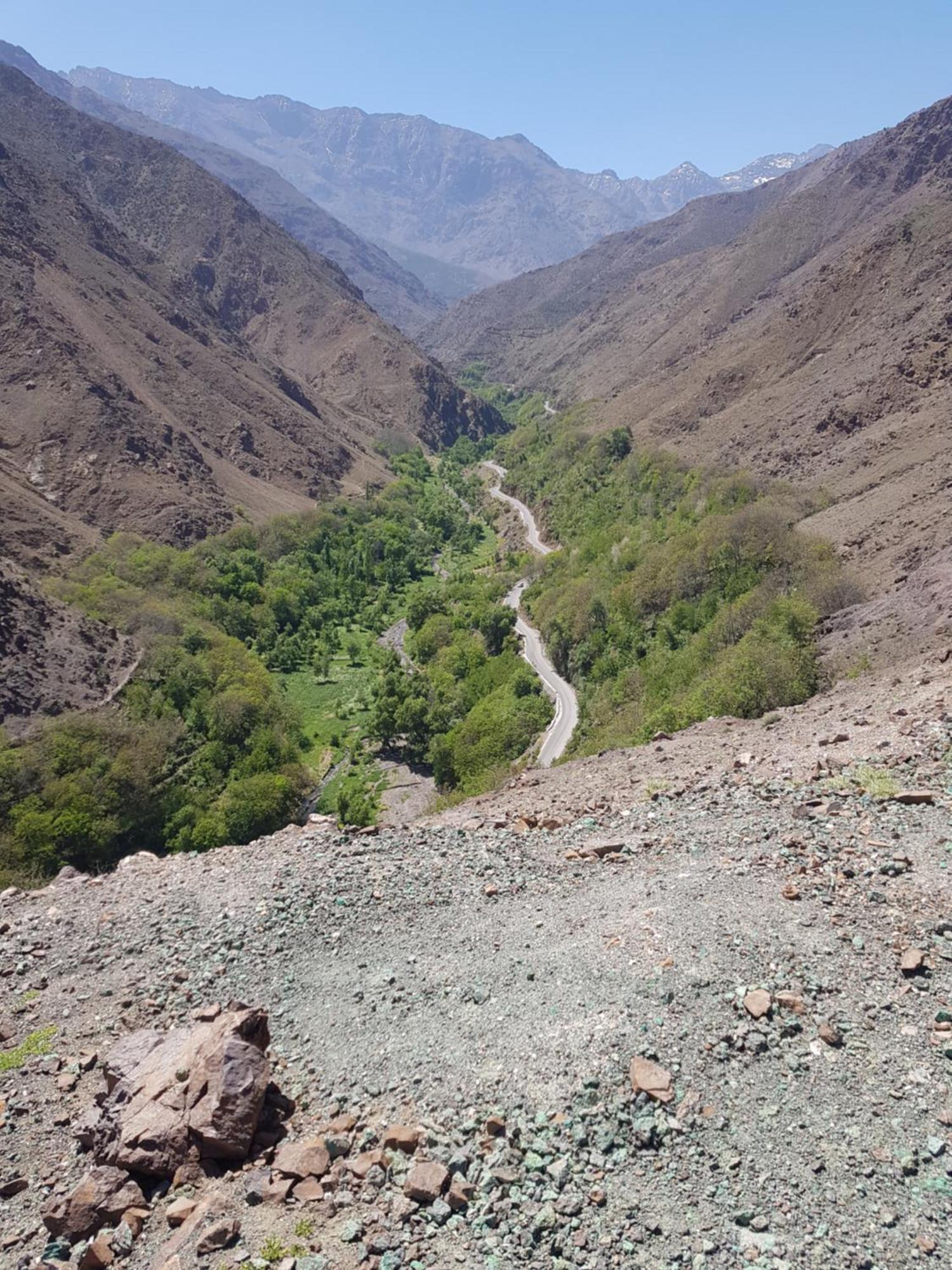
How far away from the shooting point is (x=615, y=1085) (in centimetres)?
761

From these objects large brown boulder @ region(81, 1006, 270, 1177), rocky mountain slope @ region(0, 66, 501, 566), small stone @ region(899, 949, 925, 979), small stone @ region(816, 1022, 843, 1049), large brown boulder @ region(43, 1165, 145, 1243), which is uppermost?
rocky mountain slope @ region(0, 66, 501, 566)

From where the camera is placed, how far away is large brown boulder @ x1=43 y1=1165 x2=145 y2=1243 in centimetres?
733

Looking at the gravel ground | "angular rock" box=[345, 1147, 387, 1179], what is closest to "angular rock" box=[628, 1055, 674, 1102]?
the gravel ground

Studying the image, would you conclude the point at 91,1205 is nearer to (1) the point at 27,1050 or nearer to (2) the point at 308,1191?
(2) the point at 308,1191

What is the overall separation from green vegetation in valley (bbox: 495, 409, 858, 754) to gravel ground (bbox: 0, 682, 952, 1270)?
389 inches

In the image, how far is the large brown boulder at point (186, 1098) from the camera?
7.60 metres

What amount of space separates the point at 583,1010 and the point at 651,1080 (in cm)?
123

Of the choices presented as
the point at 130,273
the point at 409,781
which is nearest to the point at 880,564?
the point at 409,781

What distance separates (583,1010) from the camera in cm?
864

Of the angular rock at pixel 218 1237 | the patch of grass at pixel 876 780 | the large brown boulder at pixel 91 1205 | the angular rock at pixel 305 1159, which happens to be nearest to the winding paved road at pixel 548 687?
the patch of grass at pixel 876 780

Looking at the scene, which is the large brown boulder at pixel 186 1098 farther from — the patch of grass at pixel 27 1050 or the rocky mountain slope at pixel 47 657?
the rocky mountain slope at pixel 47 657

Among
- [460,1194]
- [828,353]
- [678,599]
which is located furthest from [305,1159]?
[828,353]

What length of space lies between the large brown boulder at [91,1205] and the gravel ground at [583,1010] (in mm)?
265

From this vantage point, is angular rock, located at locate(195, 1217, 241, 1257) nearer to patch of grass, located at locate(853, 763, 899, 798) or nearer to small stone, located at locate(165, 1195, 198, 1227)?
small stone, located at locate(165, 1195, 198, 1227)
